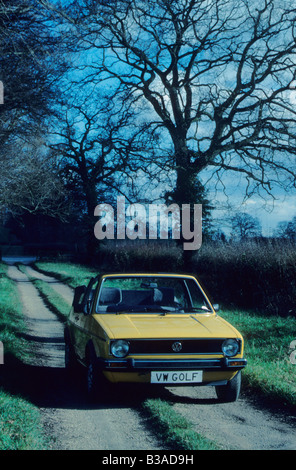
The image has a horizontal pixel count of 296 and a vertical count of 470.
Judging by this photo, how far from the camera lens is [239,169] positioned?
893 inches

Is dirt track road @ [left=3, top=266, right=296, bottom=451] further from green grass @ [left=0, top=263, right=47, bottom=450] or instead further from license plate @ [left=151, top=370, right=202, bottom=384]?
license plate @ [left=151, top=370, right=202, bottom=384]

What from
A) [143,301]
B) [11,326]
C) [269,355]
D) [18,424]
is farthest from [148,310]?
[11,326]

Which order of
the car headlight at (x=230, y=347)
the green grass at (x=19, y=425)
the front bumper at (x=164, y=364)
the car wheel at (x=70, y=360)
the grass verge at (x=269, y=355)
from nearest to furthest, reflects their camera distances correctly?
the green grass at (x=19, y=425) → the front bumper at (x=164, y=364) → the car headlight at (x=230, y=347) → the grass verge at (x=269, y=355) → the car wheel at (x=70, y=360)

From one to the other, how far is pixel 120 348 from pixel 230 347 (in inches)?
53.5

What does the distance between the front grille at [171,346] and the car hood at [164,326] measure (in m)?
0.06

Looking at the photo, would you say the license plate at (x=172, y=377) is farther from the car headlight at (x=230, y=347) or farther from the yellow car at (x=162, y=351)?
the car headlight at (x=230, y=347)

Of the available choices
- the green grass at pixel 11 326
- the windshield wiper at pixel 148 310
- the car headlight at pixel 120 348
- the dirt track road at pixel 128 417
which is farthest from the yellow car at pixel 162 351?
the green grass at pixel 11 326

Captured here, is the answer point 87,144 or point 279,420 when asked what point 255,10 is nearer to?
point 87,144

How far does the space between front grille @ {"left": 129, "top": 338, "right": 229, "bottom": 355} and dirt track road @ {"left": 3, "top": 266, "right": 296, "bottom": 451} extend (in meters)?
0.70

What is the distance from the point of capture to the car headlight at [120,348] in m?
5.99

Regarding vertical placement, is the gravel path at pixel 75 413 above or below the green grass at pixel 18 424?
below

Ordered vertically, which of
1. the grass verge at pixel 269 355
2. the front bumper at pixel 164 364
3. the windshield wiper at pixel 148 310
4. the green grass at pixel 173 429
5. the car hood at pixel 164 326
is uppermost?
the windshield wiper at pixel 148 310

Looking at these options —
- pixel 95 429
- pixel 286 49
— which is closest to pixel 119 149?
pixel 286 49

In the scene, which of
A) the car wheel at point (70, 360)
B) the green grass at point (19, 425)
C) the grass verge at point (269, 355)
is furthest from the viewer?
the car wheel at point (70, 360)
